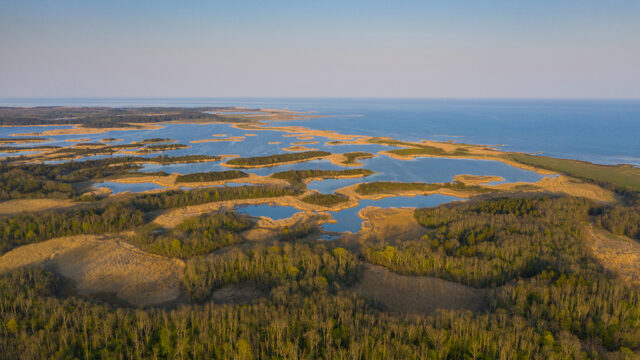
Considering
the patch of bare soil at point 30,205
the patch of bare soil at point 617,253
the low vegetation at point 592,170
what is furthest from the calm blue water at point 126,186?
the low vegetation at point 592,170

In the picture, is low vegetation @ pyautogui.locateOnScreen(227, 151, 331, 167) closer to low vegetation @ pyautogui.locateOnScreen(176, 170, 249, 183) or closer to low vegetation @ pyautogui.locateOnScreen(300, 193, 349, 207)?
low vegetation @ pyautogui.locateOnScreen(176, 170, 249, 183)

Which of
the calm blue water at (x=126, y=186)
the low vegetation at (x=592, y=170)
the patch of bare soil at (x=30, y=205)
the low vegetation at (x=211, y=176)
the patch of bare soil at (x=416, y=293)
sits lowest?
the patch of bare soil at (x=416, y=293)

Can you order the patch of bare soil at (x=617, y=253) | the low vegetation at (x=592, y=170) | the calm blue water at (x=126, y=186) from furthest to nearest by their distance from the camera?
the low vegetation at (x=592, y=170)
the calm blue water at (x=126, y=186)
the patch of bare soil at (x=617, y=253)

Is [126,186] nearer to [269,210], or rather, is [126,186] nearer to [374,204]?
[269,210]

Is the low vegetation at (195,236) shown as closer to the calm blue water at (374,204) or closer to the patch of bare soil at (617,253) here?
the calm blue water at (374,204)

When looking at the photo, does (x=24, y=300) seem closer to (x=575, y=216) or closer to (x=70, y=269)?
(x=70, y=269)

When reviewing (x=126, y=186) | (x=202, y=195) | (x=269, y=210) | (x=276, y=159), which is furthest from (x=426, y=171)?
(x=126, y=186)
